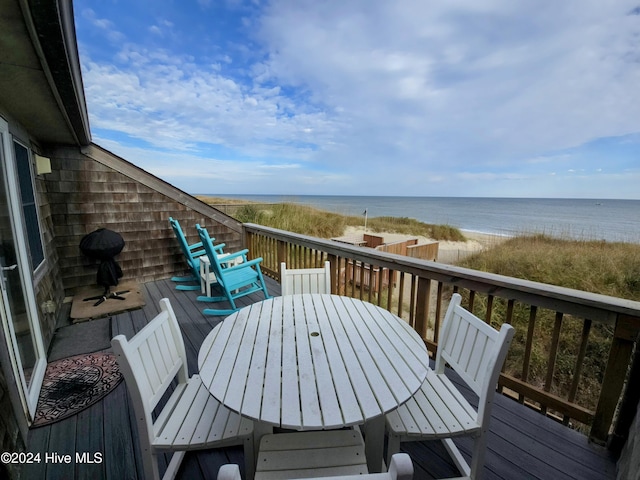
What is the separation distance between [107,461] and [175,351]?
2.31 ft

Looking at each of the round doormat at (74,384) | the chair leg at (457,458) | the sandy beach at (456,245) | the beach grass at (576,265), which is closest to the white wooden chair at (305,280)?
the chair leg at (457,458)

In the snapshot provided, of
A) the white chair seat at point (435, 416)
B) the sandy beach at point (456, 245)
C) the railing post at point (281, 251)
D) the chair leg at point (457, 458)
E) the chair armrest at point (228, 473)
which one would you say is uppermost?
the chair armrest at point (228, 473)

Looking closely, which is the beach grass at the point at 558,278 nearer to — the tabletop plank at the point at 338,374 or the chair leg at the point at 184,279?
the tabletop plank at the point at 338,374

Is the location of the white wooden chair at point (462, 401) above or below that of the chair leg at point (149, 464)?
above

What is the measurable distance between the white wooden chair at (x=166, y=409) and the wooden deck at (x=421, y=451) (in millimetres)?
275

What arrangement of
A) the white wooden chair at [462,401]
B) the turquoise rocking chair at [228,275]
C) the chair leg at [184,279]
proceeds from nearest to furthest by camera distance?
the white wooden chair at [462,401], the turquoise rocking chair at [228,275], the chair leg at [184,279]

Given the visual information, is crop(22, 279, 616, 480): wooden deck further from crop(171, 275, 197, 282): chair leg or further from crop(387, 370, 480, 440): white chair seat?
crop(171, 275, 197, 282): chair leg

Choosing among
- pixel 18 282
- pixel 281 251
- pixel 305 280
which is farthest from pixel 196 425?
pixel 281 251

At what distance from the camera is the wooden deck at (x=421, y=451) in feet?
4.42

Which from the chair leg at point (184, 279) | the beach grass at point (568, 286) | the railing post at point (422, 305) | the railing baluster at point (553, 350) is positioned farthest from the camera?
the chair leg at point (184, 279)

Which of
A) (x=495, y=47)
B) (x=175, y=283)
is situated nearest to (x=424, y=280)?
(x=175, y=283)

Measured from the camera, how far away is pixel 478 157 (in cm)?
2744

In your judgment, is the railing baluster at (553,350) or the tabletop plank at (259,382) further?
the railing baluster at (553,350)

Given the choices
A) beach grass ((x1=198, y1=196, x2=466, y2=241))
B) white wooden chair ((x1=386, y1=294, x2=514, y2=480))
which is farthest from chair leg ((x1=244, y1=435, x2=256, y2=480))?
beach grass ((x1=198, y1=196, x2=466, y2=241))
